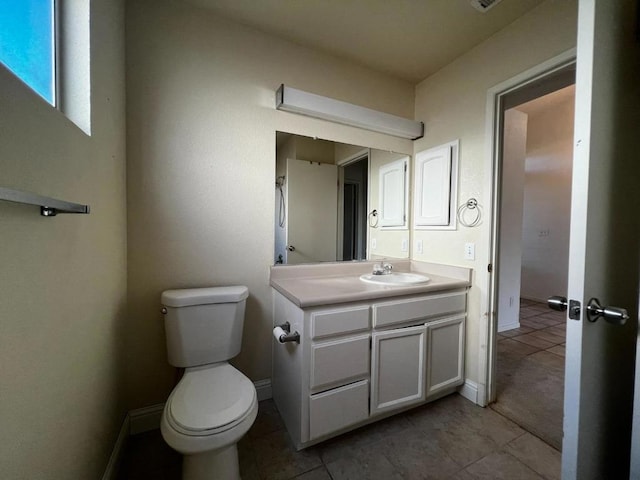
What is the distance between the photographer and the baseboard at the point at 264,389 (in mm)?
1747

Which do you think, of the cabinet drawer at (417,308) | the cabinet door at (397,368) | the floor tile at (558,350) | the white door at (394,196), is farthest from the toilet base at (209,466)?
the floor tile at (558,350)

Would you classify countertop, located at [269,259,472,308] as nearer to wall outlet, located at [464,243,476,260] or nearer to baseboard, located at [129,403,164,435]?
wall outlet, located at [464,243,476,260]

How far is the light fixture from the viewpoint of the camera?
5.48ft

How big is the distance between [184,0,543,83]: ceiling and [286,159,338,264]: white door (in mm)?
818

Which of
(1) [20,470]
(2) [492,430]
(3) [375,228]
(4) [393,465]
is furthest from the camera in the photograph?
(3) [375,228]

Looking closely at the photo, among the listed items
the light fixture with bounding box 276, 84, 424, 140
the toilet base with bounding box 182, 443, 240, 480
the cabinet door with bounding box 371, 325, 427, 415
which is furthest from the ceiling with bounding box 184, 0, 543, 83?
the toilet base with bounding box 182, 443, 240, 480

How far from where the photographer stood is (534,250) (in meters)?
4.22

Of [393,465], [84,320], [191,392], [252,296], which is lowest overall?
[393,465]

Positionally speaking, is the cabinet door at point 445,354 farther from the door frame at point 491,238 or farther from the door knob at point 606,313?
the door knob at point 606,313

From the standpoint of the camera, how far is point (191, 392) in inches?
45.9

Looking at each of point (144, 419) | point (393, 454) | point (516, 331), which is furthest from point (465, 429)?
point (516, 331)

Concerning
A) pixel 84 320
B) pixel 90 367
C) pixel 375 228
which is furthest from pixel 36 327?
pixel 375 228

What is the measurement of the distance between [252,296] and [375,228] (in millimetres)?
1159

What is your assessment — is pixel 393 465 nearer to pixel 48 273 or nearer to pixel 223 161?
pixel 48 273
